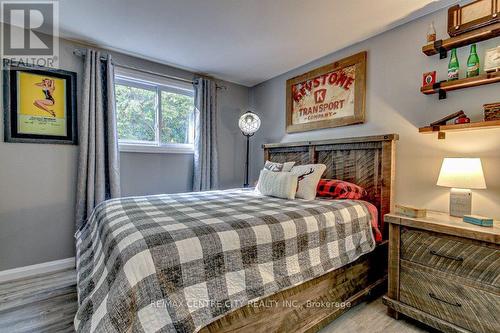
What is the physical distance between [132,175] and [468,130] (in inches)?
130

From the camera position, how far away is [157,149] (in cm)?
311

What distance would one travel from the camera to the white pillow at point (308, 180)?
2254 mm

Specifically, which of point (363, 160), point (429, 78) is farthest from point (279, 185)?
point (429, 78)

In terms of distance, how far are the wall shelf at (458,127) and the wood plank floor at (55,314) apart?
141cm

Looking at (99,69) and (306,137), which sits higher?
(99,69)

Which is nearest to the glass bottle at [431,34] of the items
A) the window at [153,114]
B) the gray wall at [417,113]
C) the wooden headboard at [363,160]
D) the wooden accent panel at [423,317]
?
the gray wall at [417,113]

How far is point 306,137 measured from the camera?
3.16 meters

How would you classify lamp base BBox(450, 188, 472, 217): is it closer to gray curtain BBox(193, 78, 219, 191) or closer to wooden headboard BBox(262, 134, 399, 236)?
wooden headboard BBox(262, 134, 399, 236)

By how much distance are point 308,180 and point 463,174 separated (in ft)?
3.66

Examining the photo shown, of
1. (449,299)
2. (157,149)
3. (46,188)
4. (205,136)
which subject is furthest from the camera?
(205,136)

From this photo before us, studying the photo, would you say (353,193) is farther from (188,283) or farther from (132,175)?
(132,175)

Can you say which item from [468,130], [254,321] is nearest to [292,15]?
[468,130]

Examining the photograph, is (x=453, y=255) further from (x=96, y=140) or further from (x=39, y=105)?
(x=39, y=105)

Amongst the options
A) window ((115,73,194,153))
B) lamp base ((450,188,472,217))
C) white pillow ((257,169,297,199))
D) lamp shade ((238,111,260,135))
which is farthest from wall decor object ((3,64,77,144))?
lamp base ((450,188,472,217))
